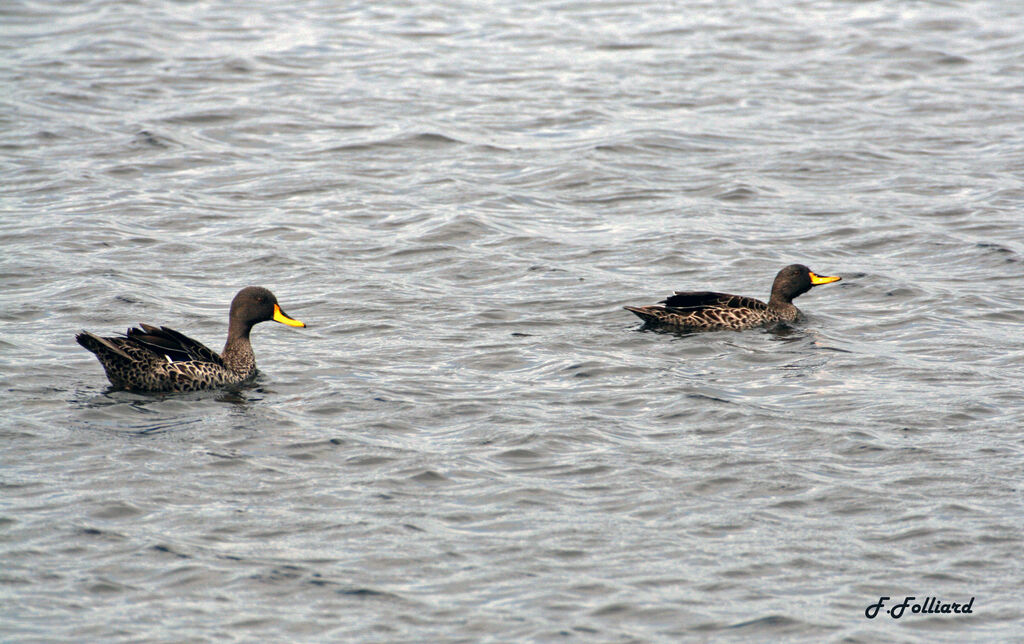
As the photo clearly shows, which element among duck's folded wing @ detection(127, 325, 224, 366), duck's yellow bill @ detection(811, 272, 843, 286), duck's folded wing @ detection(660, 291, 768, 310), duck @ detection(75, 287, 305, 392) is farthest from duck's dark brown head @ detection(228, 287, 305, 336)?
duck's yellow bill @ detection(811, 272, 843, 286)

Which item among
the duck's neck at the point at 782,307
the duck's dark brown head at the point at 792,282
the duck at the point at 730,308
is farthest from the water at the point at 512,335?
the duck's dark brown head at the point at 792,282

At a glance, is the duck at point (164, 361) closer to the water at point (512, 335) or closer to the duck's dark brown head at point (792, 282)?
the water at point (512, 335)

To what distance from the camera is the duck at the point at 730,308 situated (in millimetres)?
13641

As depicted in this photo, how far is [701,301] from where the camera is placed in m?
13.6

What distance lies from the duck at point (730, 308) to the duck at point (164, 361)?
3.96m

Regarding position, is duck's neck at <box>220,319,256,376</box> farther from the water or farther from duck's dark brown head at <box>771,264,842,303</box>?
duck's dark brown head at <box>771,264,842,303</box>

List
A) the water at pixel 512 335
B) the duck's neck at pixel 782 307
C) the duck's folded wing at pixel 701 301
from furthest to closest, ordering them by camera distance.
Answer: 1. the duck's neck at pixel 782 307
2. the duck's folded wing at pixel 701 301
3. the water at pixel 512 335

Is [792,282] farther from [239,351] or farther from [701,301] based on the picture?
[239,351]

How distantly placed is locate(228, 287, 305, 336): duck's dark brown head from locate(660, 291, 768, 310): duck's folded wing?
12.2 ft

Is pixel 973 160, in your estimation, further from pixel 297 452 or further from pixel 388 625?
pixel 388 625

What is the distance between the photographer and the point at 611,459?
34.0ft

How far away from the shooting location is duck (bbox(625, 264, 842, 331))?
13.6m

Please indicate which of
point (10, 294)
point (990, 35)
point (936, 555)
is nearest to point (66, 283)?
point (10, 294)

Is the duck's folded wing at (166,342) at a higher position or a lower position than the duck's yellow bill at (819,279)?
higher
